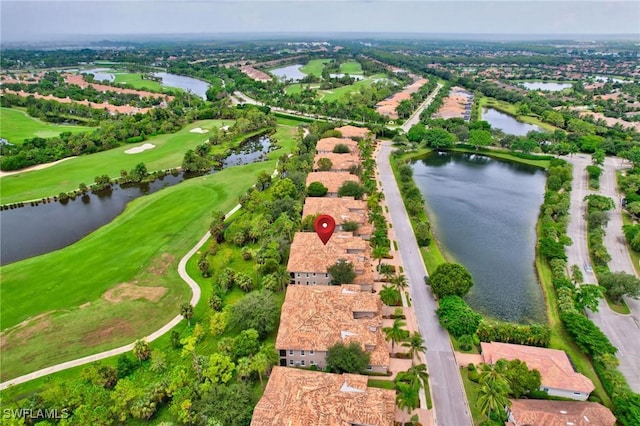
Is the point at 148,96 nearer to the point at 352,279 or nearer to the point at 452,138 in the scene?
the point at 452,138

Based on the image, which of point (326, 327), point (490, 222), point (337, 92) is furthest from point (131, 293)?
point (337, 92)

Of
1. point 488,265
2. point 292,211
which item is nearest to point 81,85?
point 292,211

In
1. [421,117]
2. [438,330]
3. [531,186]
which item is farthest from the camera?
[421,117]

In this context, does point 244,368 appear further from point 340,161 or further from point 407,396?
point 340,161

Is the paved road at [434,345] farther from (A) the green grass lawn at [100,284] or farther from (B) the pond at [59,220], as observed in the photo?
(B) the pond at [59,220]

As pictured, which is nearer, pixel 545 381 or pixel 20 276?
pixel 545 381

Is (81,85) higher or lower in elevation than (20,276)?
higher

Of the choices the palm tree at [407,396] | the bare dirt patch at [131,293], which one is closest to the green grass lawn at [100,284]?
the bare dirt patch at [131,293]
